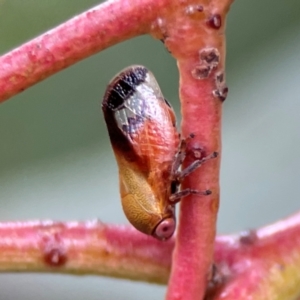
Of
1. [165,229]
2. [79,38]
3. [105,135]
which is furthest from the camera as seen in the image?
[105,135]

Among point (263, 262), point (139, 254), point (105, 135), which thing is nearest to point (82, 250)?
point (139, 254)

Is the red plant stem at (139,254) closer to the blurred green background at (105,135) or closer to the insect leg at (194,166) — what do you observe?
the insect leg at (194,166)

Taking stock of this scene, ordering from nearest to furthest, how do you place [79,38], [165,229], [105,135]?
[79,38] < [165,229] < [105,135]

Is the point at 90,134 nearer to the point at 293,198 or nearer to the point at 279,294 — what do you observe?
the point at 293,198

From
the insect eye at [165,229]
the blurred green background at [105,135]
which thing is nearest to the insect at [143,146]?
the insect eye at [165,229]

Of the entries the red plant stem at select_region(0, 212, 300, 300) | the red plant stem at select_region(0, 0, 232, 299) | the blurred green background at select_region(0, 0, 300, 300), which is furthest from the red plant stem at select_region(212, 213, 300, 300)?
the blurred green background at select_region(0, 0, 300, 300)

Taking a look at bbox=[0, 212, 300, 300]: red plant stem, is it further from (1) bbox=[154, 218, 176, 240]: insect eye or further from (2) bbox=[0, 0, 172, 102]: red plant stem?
(2) bbox=[0, 0, 172, 102]: red plant stem

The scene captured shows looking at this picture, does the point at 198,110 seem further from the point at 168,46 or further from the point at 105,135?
the point at 105,135
